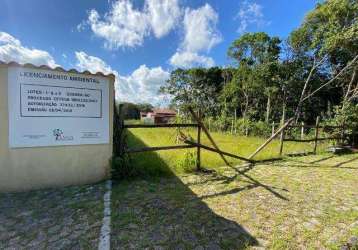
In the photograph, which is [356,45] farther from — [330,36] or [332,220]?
[332,220]

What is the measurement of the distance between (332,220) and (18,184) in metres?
5.10

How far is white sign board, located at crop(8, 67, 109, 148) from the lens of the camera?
151 inches

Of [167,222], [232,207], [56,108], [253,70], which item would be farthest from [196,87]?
[167,222]

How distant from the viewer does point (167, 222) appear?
2.98 meters

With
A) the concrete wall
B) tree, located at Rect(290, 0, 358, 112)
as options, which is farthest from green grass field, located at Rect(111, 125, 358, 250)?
tree, located at Rect(290, 0, 358, 112)

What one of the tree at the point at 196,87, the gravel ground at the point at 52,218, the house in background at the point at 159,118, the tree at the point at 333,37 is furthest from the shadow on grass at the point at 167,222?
the tree at the point at 196,87

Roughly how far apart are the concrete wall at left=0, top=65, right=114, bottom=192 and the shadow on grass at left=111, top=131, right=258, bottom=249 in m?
0.67

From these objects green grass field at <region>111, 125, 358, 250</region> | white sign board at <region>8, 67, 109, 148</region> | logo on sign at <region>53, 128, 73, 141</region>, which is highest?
white sign board at <region>8, 67, 109, 148</region>

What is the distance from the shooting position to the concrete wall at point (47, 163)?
3.79 metres

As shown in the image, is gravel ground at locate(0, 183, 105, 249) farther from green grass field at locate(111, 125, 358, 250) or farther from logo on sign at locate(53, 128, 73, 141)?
logo on sign at locate(53, 128, 73, 141)

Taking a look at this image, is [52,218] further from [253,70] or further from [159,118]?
[159,118]

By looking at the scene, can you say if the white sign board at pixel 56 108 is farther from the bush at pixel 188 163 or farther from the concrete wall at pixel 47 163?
the bush at pixel 188 163

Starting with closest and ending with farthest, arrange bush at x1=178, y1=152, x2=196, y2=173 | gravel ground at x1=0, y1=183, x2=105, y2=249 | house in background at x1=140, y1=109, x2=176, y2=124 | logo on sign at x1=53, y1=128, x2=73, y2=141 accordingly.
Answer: gravel ground at x1=0, y1=183, x2=105, y2=249
logo on sign at x1=53, y1=128, x2=73, y2=141
bush at x1=178, y1=152, x2=196, y2=173
house in background at x1=140, y1=109, x2=176, y2=124

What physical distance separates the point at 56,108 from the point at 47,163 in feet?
3.38
